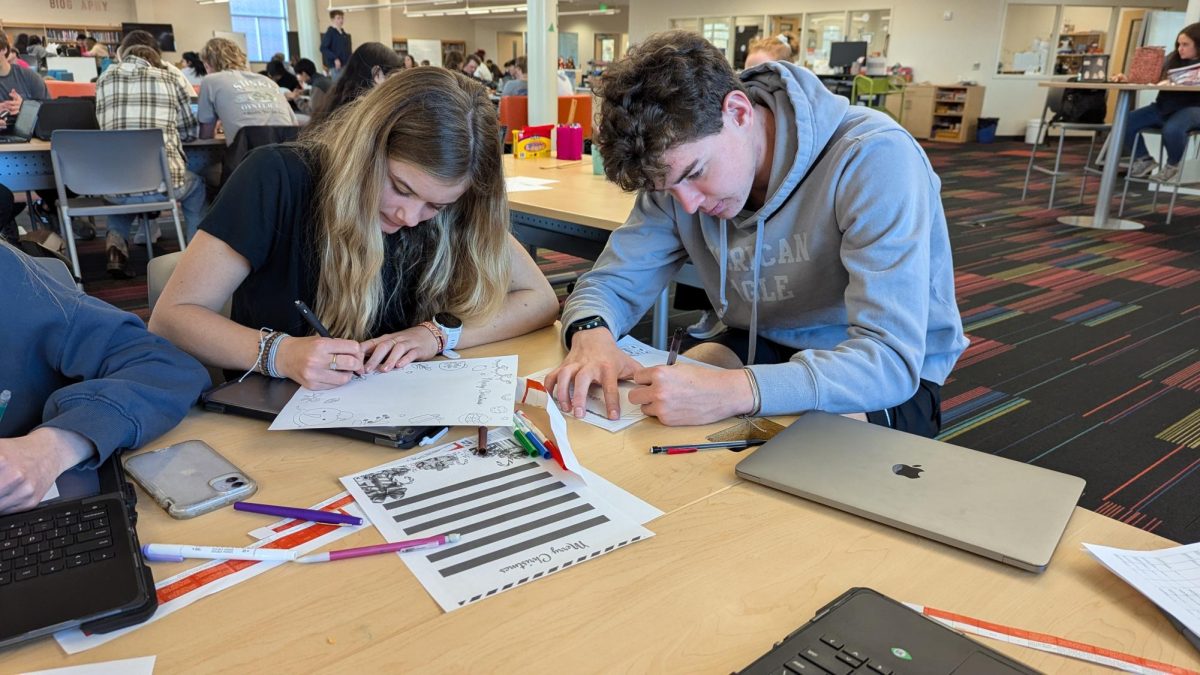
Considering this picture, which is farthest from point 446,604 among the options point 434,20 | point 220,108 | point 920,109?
point 434,20

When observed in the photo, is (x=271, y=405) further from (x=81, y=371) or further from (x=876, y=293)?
(x=876, y=293)

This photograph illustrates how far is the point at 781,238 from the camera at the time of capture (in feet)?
4.58

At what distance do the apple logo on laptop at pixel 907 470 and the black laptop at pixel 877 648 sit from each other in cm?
26

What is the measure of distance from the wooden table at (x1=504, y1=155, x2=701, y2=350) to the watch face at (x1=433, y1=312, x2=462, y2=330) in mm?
773

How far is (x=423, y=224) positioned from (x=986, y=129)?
11.7 m

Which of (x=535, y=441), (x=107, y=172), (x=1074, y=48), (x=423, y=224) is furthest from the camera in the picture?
(x=1074, y=48)

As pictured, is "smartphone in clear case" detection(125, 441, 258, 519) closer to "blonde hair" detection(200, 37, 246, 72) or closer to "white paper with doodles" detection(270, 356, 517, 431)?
"white paper with doodles" detection(270, 356, 517, 431)

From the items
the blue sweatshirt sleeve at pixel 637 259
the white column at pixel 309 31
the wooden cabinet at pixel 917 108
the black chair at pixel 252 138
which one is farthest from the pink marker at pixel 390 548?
the wooden cabinet at pixel 917 108

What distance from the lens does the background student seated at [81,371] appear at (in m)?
0.89

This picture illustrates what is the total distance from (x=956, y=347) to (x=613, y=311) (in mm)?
615

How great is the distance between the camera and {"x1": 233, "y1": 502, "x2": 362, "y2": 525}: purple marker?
806mm

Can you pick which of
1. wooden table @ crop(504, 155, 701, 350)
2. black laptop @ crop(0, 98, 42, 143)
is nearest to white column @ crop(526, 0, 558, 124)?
black laptop @ crop(0, 98, 42, 143)

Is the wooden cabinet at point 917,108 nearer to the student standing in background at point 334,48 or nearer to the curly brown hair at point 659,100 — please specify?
the student standing in background at point 334,48

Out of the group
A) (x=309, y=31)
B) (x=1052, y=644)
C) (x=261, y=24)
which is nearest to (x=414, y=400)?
(x=1052, y=644)
